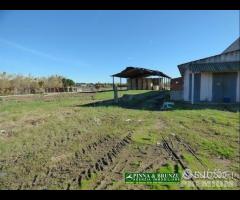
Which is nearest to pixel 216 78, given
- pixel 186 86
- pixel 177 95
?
pixel 186 86

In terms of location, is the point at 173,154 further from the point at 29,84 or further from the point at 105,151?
the point at 29,84

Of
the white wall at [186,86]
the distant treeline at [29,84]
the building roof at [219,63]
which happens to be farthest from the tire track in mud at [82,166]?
the distant treeline at [29,84]

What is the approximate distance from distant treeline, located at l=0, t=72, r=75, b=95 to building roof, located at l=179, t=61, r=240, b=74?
25.0 meters

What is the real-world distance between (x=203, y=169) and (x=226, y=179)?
1.45 ft

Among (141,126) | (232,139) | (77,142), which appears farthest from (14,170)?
(232,139)

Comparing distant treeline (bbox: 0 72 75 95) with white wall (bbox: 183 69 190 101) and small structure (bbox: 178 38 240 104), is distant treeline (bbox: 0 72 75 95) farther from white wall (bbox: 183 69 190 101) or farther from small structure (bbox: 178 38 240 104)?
small structure (bbox: 178 38 240 104)

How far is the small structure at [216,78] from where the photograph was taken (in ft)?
43.7

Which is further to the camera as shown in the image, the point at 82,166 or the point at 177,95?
the point at 177,95

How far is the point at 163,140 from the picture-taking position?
5.39 m

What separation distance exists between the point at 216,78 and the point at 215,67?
2.60 feet

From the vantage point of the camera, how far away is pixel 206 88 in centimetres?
1395

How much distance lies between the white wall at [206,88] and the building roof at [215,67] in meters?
0.51

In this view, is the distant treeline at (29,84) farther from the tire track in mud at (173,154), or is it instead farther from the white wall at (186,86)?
the tire track in mud at (173,154)
